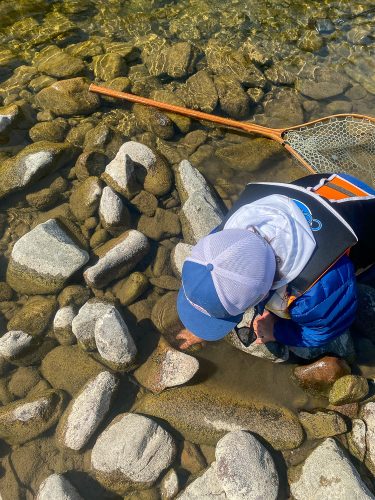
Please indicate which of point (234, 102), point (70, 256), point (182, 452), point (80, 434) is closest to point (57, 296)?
point (70, 256)

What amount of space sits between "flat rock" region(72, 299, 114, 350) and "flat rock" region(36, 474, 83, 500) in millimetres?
1035

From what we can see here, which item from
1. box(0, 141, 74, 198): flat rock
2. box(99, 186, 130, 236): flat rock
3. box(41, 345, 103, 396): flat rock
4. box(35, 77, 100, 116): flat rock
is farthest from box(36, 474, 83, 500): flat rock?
box(35, 77, 100, 116): flat rock

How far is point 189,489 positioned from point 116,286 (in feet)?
6.19

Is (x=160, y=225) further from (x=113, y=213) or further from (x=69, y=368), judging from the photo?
(x=69, y=368)

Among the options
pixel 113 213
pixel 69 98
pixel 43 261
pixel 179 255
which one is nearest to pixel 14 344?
pixel 43 261

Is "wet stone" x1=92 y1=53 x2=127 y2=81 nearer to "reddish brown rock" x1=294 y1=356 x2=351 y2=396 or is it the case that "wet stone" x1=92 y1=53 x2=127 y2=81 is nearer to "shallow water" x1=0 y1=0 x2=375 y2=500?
"shallow water" x1=0 y1=0 x2=375 y2=500

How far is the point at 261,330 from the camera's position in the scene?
3688mm

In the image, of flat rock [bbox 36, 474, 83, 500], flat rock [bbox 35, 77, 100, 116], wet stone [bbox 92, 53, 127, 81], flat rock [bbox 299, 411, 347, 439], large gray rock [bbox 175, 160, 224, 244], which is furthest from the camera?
wet stone [bbox 92, 53, 127, 81]

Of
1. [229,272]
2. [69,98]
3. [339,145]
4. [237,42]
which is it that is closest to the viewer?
[229,272]

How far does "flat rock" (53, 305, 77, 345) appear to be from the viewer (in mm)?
4003

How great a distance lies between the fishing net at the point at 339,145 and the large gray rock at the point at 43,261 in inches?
100.0

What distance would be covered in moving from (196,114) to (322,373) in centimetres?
305

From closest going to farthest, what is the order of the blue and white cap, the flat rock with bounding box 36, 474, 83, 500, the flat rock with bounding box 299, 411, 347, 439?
1. the blue and white cap
2. the flat rock with bounding box 36, 474, 83, 500
3. the flat rock with bounding box 299, 411, 347, 439

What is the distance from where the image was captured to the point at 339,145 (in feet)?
16.0
